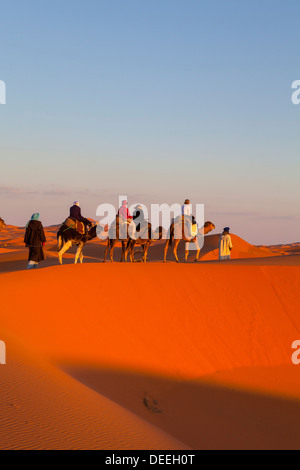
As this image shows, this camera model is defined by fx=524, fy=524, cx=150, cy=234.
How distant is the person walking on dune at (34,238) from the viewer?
17.0 meters

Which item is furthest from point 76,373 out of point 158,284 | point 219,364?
point 158,284

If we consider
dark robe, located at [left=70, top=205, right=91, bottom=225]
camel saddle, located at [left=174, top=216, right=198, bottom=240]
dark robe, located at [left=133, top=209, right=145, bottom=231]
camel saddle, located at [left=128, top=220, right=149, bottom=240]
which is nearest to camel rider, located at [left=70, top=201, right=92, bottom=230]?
dark robe, located at [left=70, top=205, right=91, bottom=225]

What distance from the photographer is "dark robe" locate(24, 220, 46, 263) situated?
1695cm

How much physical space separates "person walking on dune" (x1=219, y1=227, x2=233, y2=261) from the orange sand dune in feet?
19.1

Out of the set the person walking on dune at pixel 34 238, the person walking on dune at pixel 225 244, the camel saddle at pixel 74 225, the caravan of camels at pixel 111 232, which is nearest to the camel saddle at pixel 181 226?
the caravan of camels at pixel 111 232

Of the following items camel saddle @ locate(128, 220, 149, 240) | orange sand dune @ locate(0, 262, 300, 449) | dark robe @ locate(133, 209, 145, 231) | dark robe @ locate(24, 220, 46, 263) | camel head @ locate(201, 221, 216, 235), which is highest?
camel head @ locate(201, 221, 216, 235)

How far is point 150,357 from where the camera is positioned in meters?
11.6

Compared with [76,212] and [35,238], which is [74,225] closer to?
[76,212]

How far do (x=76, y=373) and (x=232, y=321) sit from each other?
7279 millimetres

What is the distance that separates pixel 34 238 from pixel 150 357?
23.0 feet

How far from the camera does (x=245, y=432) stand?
8852 mm

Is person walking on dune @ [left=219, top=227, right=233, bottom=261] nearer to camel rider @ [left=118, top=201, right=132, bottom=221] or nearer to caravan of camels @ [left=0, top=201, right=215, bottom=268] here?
caravan of camels @ [left=0, top=201, right=215, bottom=268]

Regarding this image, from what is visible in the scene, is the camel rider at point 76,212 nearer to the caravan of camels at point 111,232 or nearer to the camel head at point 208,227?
the caravan of camels at point 111,232
